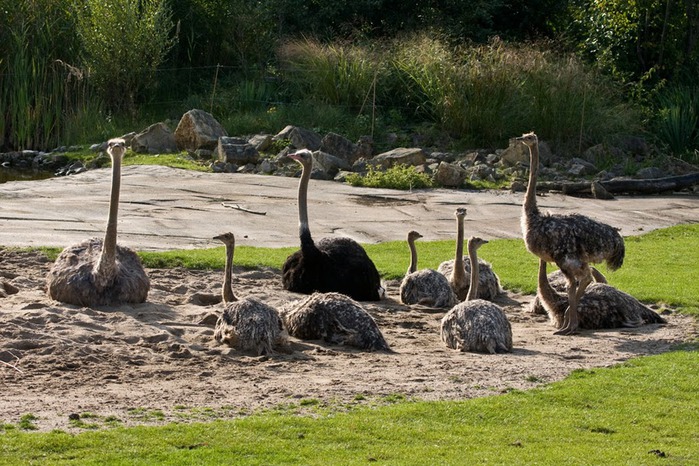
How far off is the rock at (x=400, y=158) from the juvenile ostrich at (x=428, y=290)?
1053 centimetres

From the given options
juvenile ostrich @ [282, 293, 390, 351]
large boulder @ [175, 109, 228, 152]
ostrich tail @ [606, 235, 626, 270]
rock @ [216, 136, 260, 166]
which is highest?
large boulder @ [175, 109, 228, 152]

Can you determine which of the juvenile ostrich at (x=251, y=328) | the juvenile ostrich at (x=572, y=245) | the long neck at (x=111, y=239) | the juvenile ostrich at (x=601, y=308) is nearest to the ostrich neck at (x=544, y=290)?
the juvenile ostrich at (x=601, y=308)

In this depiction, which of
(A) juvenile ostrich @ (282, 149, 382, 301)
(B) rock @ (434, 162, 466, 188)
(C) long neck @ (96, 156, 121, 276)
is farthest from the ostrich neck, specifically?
(B) rock @ (434, 162, 466, 188)

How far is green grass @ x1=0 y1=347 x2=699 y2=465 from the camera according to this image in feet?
21.3

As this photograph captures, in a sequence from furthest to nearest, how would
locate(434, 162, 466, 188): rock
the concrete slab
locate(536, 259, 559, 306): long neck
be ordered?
locate(434, 162, 466, 188): rock, the concrete slab, locate(536, 259, 559, 306): long neck

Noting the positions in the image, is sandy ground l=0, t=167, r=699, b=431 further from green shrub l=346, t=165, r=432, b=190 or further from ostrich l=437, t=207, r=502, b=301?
green shrub l=346, t=165, r=432, b=190

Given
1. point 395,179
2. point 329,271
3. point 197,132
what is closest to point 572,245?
point 329,271

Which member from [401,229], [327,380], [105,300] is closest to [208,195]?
[401,229]

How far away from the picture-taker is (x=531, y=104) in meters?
24.5

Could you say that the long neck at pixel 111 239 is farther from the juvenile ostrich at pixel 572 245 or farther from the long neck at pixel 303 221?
the juvenile ostrich at pixel 572 245

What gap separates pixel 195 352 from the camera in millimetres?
9188

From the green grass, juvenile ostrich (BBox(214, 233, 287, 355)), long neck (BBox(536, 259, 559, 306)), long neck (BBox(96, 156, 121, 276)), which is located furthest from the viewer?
long neck (BBox(536, 259, 559, 306))

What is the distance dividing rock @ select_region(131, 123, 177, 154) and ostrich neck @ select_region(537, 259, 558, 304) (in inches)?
587

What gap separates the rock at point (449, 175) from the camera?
69.6 ft
